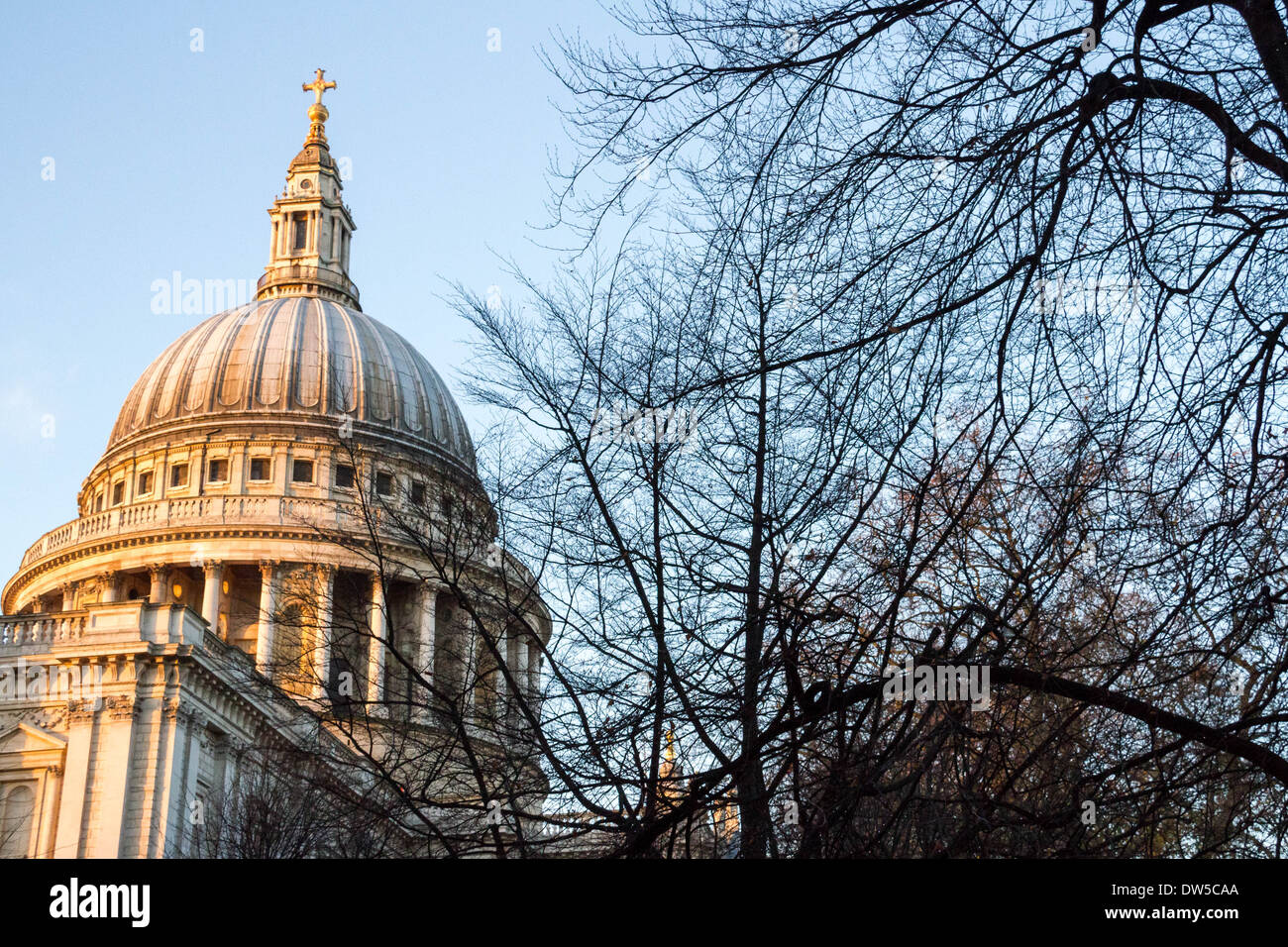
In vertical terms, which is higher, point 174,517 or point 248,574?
point 174,517

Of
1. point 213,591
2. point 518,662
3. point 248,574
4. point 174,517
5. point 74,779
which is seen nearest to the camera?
point 518,662

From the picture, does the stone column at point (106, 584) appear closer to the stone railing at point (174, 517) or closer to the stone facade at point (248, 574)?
the stone facade at point (248, 574)

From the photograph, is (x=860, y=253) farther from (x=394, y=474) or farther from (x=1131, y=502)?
(x=394, y=474)

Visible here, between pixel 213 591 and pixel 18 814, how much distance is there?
101 ft

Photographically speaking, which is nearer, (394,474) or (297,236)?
(394,474)

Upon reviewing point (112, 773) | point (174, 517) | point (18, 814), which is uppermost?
point (174, 517)

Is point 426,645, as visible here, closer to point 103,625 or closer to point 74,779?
point 74,779

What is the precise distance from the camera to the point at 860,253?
8641 millimetres

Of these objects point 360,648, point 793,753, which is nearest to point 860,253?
point 793,753

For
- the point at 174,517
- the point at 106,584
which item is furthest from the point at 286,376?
the point at 106,584

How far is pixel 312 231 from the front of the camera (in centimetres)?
9688

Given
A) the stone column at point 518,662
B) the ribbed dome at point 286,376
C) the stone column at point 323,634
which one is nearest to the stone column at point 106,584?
the ribbed dome at point 286,376
